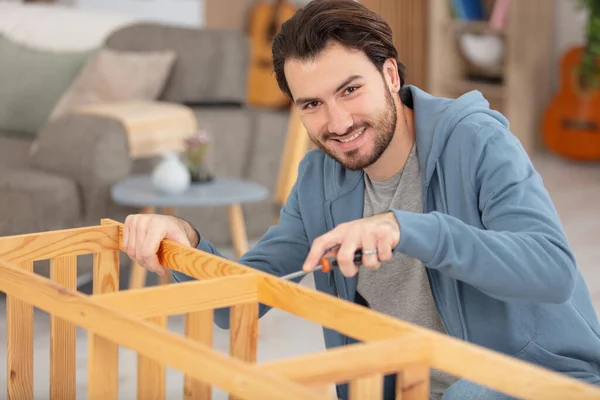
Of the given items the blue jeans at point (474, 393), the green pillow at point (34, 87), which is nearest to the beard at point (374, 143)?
the blue jeans at point (474, 393)

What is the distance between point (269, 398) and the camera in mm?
898

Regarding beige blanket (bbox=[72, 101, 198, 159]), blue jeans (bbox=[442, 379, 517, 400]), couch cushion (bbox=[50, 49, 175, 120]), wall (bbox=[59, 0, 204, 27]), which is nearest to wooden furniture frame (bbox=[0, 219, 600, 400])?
blue jeans (bbox=[442, 379, 517, 400])

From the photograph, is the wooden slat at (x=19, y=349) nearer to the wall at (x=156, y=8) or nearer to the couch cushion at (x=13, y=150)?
the couch cushion at (x=13, y=150)

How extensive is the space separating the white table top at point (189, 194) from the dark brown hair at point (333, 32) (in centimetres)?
152

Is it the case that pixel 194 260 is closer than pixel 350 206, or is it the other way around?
pixel 194 260

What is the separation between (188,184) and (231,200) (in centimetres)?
23

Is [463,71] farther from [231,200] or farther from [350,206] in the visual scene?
[350,206]

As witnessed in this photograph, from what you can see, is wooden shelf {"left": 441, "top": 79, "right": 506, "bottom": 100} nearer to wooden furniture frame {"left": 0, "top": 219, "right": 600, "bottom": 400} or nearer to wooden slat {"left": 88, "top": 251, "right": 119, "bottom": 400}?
wooden furniture frame {"left": 0, "top": 219, "right": 600, "bottom": 400}

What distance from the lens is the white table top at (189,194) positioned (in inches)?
121

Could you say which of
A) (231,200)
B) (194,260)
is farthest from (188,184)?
(194,260)

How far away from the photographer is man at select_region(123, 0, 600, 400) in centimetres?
132

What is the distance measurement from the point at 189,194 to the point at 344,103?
67.3 inches

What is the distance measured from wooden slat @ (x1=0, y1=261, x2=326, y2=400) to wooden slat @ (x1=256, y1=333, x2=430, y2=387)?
27mm

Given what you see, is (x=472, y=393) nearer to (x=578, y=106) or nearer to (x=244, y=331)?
(x=244, y=331)
